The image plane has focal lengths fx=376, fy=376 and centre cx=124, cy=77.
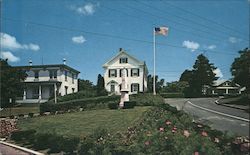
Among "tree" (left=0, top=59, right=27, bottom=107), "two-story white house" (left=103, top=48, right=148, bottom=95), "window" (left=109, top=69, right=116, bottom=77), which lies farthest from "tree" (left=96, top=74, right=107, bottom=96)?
"tree" (left=0, top=59, right=27, bottom=107)

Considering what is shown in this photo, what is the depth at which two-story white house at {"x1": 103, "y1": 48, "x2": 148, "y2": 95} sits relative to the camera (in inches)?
222

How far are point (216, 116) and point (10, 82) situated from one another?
480 centimetres

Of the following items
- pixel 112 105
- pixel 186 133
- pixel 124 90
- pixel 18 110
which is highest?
pixel 124 90

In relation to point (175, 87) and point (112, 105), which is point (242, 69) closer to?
point (175, 87)

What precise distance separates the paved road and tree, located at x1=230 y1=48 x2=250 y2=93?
1.18 feet

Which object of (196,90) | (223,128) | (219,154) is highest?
(196,90)

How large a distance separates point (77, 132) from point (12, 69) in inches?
77.3

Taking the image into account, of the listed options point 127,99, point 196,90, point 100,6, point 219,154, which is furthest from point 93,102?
point 219,154

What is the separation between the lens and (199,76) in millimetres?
4867

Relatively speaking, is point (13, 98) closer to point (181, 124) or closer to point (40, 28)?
point (40, 28)

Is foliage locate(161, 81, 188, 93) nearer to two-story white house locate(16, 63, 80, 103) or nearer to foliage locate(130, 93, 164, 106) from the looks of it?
foliage locate(130, 93, 164, 106)

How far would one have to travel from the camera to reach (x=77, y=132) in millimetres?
6785

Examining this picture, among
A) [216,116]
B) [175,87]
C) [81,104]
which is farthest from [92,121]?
[216,116]

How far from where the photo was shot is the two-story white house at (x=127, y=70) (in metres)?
5.63
